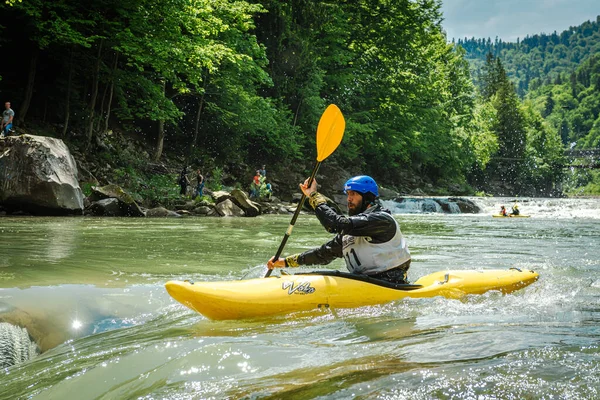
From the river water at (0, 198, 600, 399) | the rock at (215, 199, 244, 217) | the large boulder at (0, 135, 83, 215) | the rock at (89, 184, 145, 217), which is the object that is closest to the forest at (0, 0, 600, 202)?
the rock at (89, 184, 145, 217)

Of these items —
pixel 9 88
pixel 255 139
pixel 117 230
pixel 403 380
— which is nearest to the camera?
pixel 403 380

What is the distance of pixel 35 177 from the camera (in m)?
12.0

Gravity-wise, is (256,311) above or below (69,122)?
below

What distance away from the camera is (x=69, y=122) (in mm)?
16828

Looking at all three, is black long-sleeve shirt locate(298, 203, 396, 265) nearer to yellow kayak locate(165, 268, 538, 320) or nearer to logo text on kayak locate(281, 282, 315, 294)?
yellow kayak locate(165, 268, 538, 320)

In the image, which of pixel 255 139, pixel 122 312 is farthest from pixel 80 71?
pixel 122 312

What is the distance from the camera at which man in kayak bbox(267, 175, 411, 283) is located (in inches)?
176

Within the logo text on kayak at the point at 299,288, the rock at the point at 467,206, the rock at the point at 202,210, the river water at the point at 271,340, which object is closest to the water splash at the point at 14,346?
the river water at the point at 271,340

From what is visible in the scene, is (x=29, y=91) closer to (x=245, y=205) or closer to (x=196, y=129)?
(x=196, y=129)

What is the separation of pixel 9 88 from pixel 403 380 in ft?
54.0

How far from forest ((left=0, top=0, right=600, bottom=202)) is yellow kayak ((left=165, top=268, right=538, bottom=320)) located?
36.3ft

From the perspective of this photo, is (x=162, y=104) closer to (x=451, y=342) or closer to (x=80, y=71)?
(x=80, y=71)

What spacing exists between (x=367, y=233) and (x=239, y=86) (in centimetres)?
1557

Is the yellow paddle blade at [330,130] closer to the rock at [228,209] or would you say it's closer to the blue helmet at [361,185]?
the blue helmet at [361,185]
